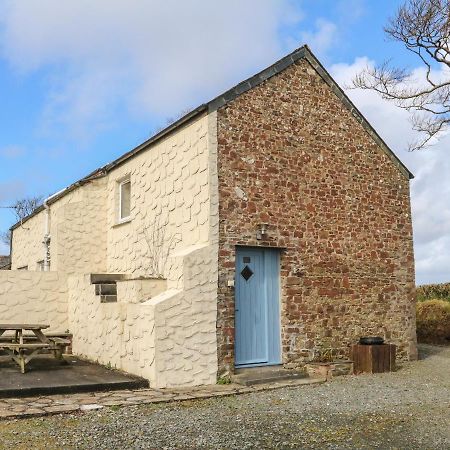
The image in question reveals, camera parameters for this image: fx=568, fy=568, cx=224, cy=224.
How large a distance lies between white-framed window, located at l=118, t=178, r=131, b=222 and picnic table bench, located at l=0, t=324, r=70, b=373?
12.1 ft

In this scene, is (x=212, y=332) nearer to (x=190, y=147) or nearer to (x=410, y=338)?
(x=190, y=147)

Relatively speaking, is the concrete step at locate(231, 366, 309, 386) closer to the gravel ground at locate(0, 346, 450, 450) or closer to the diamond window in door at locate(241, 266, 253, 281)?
the gravel ground at locate(0, 346, 450, 450)

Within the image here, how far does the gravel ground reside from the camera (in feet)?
20.1

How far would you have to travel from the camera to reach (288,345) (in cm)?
1102

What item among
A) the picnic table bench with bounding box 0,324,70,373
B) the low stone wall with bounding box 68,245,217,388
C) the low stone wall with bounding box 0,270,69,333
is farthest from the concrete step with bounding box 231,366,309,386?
the low stone wall with bounding box 0,270,69,333

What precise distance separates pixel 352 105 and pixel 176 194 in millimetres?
4696

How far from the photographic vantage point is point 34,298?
13.4 meters

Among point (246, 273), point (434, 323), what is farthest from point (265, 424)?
point (434, 323)

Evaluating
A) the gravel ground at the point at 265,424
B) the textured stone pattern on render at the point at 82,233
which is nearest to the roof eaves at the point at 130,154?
the textured stone pattern on render at the point at 82,233

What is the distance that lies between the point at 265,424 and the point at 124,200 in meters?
8.15

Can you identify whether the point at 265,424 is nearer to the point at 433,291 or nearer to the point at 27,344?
the point at 27,344

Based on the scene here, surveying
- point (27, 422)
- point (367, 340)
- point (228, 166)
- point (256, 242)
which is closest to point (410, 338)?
point (367, 340)

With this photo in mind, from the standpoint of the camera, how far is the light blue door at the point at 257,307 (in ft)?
34.6

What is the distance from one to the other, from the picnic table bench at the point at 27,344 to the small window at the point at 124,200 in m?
3.70
